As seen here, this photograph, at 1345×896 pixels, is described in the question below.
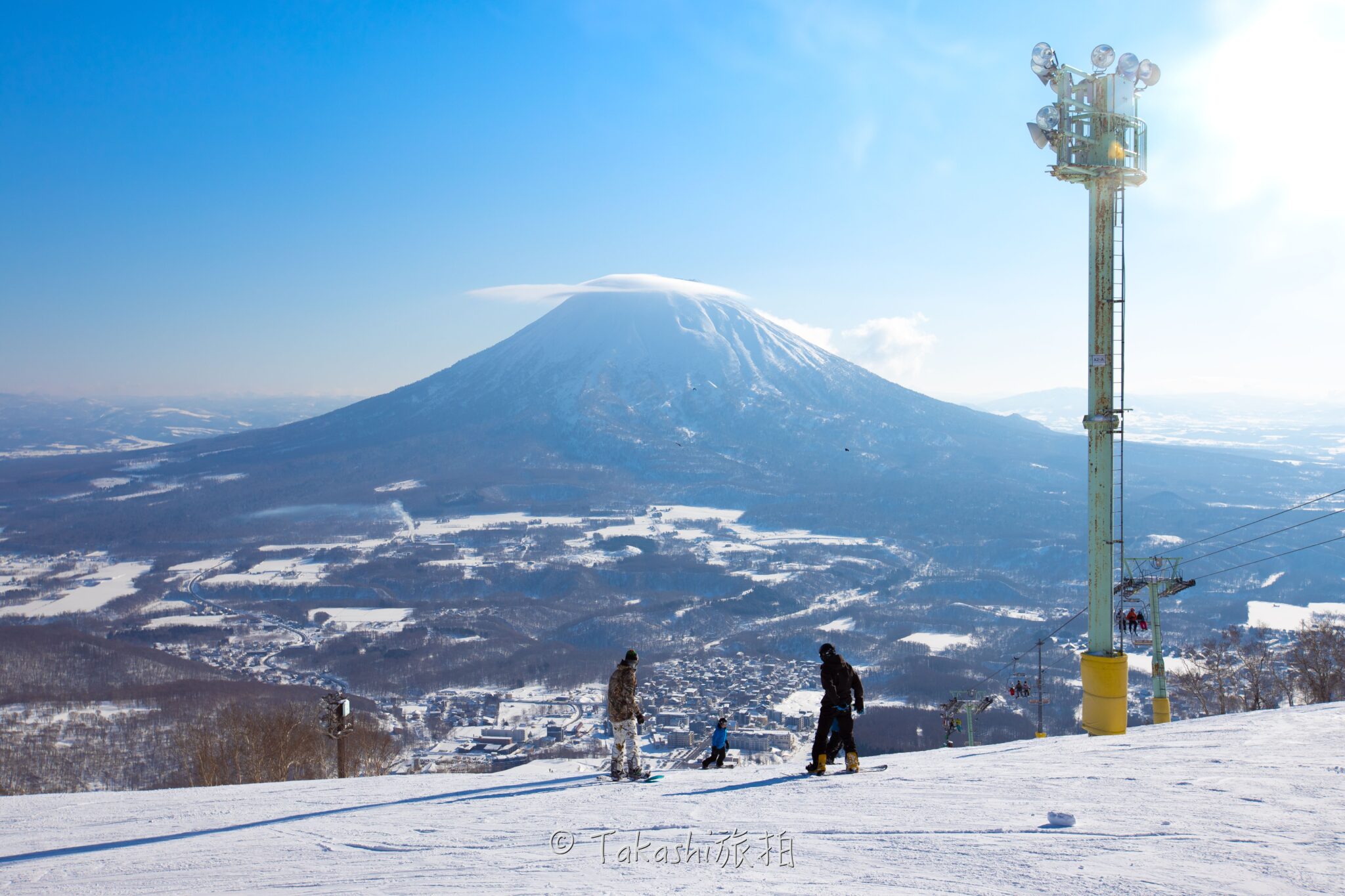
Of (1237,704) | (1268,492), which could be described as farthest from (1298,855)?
(1268,492)

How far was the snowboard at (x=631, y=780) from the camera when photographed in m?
8.02

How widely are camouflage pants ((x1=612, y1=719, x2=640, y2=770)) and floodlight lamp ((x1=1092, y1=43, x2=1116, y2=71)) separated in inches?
471

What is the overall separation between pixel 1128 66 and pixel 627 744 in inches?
486

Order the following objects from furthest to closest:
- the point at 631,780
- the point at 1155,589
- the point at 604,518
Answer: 1. the point at 604,518
2. the point at 1155,589
3. the point at 631,780

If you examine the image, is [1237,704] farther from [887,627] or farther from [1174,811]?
[887,627]

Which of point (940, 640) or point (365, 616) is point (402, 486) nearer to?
point (365, 616)

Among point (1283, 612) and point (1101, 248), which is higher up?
point (1101, 248)

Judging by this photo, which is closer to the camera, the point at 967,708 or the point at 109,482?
the point at 967,708

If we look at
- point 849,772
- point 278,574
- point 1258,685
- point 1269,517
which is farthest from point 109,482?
point 849,772

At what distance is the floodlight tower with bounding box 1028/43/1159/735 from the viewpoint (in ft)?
39.7

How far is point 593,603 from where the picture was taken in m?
73.1

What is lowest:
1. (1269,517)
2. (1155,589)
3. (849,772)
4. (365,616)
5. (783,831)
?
(365,616)

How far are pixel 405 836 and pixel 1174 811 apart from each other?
17.2 ft

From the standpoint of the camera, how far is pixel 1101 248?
1229cm
